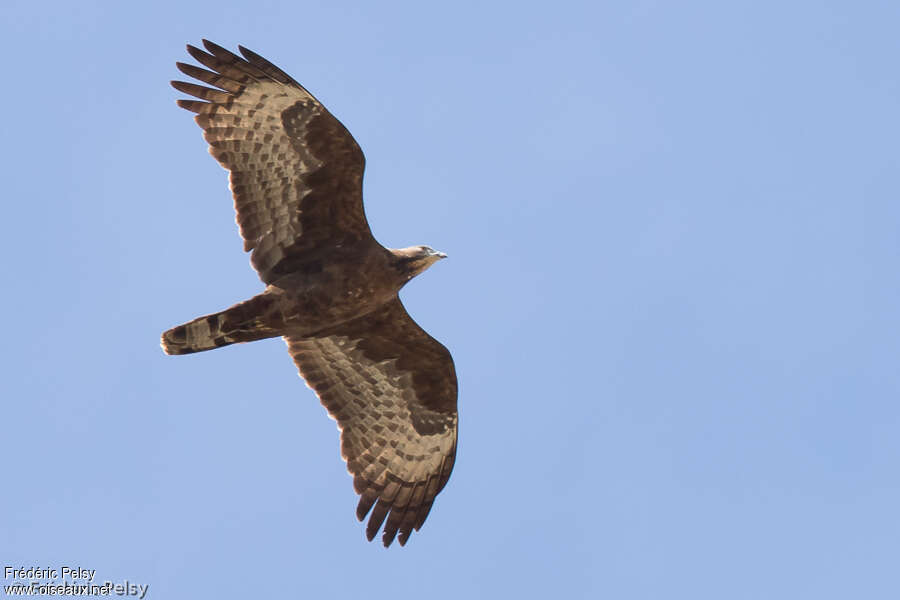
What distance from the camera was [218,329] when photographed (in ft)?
38.5

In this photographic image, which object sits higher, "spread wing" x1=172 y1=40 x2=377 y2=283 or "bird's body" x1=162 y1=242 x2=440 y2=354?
"spread wing" x1=172 y1=40 x2=377 y2=283

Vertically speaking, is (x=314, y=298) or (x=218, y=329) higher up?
(x=314, y=298)

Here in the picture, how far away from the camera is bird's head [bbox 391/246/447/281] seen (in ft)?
39.4

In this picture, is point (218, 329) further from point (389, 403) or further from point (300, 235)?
point (389, 403)

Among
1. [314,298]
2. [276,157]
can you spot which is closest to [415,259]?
[314,298]

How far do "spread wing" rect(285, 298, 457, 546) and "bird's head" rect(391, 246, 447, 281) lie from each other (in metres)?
0.72

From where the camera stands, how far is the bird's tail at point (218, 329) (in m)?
11.7

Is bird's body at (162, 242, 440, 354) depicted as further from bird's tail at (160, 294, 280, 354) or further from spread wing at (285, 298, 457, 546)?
spread wing at (285, 298, 457, 546)

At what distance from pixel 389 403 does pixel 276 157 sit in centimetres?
310

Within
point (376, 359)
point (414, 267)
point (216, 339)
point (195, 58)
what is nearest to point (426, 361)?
point (376, 359)

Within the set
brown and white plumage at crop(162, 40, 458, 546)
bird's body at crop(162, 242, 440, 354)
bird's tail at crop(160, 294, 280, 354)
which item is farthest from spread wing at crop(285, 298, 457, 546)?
bird's tail at crop(160, 294, 280, 354)

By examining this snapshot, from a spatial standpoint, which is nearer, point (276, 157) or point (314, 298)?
point (314, 298)

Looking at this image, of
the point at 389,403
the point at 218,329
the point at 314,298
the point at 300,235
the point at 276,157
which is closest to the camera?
the point at 218,329

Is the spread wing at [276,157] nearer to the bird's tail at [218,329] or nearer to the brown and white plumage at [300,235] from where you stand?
the brown and white plumage at [300,235]
